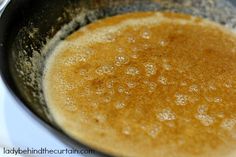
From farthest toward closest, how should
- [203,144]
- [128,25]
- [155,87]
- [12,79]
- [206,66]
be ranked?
[128,25]
[206,66]
[155,87]
[203,144]
[12,79]

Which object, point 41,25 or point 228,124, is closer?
point 228,124

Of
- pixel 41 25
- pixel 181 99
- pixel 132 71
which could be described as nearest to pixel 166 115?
pixel 181 99

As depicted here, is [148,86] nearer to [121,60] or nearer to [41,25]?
[121,60]

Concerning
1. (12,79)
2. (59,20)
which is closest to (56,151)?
(12,79)

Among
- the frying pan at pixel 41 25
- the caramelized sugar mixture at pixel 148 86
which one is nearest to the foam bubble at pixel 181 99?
the caramelized sugar mixture at pixel 148 86

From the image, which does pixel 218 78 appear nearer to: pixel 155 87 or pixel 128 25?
pixel 155 87
